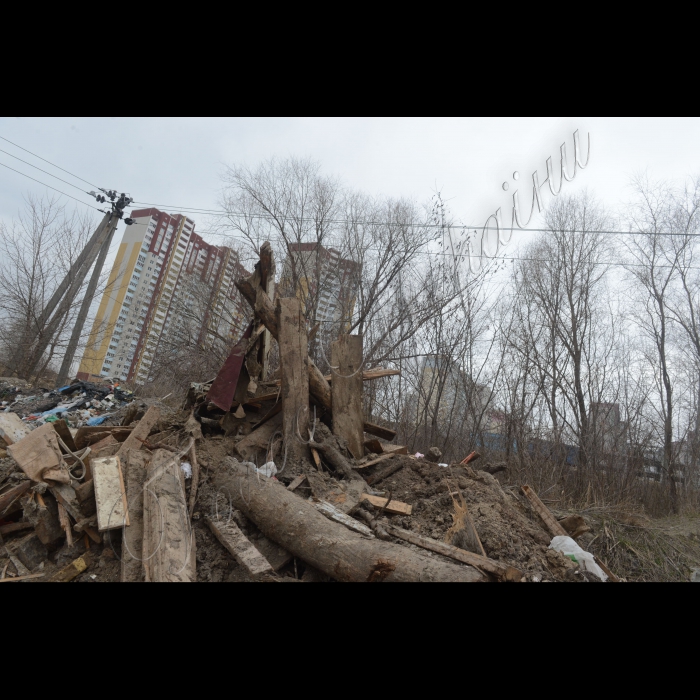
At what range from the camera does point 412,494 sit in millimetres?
4582

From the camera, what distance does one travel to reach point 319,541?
10.4 ft

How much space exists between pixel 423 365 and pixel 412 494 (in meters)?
8.95

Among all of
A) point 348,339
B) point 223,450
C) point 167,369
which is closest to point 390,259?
point 167,369

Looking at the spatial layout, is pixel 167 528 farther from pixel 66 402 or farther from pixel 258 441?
pixel 66 402

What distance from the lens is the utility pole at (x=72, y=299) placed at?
1406 cm

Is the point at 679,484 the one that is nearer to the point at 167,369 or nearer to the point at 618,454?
the point at 618,454

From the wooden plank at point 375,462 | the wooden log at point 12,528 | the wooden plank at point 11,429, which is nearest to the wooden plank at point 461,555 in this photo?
the wooden plank at point 375,462

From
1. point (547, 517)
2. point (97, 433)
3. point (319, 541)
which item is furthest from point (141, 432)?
point (547, 517)

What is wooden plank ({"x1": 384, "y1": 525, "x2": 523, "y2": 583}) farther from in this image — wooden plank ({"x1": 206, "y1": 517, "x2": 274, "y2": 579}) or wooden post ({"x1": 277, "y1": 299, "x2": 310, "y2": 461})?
wooden post ({"x1": 277, "y1": 299, "x2": 310, "y2": 461})

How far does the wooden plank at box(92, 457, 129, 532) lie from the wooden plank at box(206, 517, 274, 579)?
66 cm

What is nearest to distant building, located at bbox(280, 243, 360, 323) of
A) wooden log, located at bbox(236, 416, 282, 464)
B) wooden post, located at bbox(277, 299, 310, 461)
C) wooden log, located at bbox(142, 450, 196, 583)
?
wooden post, located at bbox(277, 299, 310, 461)

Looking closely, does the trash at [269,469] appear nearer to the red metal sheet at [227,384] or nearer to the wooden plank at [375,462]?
the wooden plank at [375,462]

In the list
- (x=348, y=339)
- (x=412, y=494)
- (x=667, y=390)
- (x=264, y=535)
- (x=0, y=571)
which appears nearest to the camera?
(x=0, y=571)
